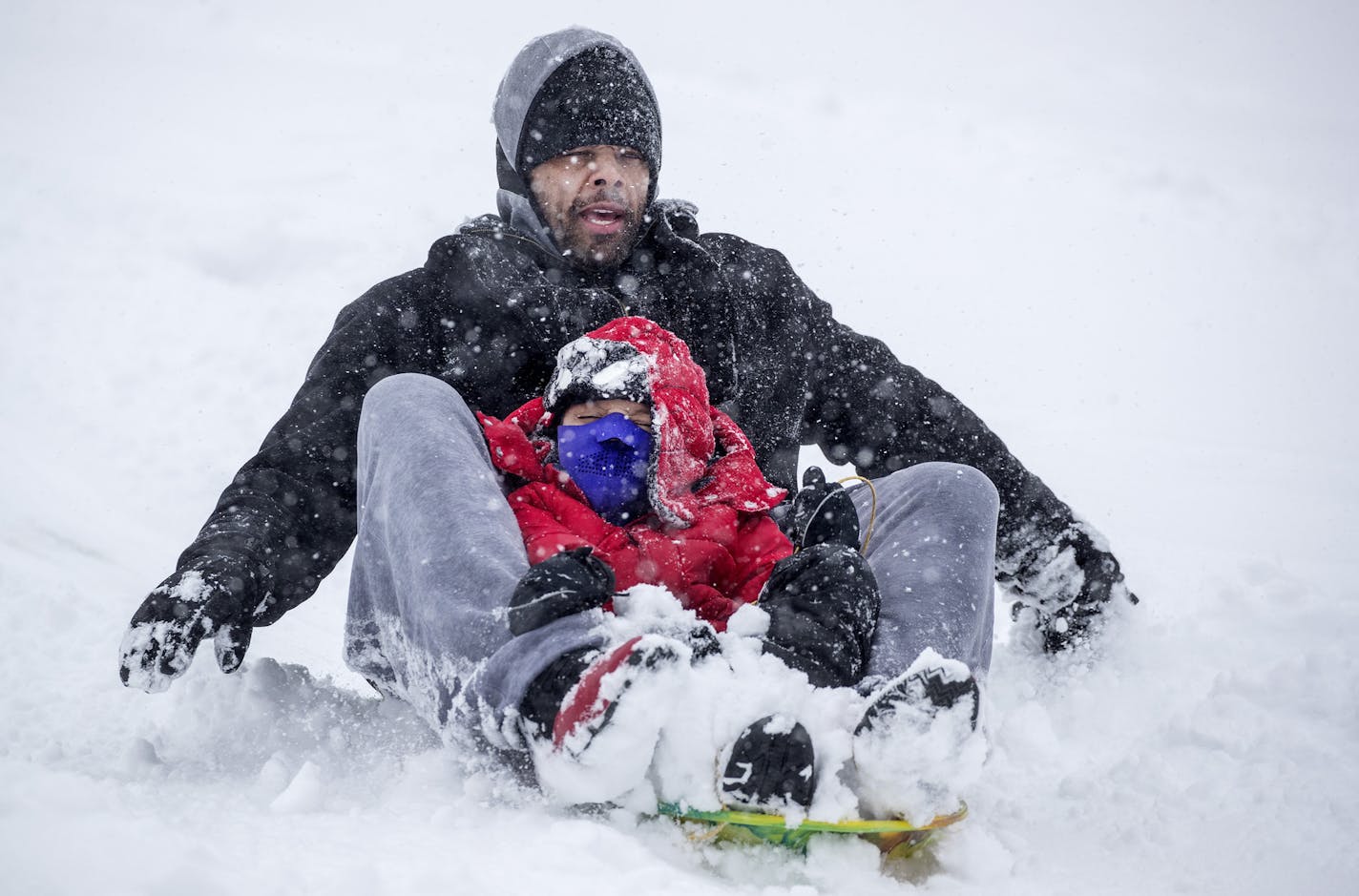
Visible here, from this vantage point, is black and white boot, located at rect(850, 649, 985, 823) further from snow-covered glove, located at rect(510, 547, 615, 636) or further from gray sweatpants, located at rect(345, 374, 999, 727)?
snow-covered glove, located at rect(510, 547, 615, 636)

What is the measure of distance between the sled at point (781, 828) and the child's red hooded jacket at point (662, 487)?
555mm

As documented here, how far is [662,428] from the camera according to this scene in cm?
193

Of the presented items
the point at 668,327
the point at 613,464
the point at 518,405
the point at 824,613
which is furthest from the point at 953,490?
the point at 518,405

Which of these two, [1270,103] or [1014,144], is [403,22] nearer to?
[1014,144]

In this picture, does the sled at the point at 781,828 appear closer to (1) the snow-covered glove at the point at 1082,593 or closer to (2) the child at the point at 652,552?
(2) the child at the point at 652,552

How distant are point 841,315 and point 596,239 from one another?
3820 millimetres

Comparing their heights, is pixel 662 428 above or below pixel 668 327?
below

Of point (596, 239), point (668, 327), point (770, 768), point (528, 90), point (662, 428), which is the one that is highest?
point (528, 90)

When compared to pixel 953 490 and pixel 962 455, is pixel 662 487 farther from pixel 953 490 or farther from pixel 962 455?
pixel 962 455

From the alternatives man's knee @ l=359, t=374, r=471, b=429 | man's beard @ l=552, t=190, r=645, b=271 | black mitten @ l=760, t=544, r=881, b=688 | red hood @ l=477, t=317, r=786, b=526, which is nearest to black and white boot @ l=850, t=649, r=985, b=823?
black mitten @ l=760, t=544, r=881, b=688

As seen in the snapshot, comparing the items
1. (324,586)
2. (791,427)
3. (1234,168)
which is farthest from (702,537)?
(1234,168)

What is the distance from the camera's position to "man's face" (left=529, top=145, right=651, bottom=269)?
2490 millimetres

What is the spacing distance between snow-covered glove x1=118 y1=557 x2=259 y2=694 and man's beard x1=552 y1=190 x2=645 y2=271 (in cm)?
115

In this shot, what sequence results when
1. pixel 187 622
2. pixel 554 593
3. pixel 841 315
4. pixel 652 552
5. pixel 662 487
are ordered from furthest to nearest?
pixel 841 315 < pixel 662 487 < pixel 652 552 < pixel 187 622 < pixel 554 593
